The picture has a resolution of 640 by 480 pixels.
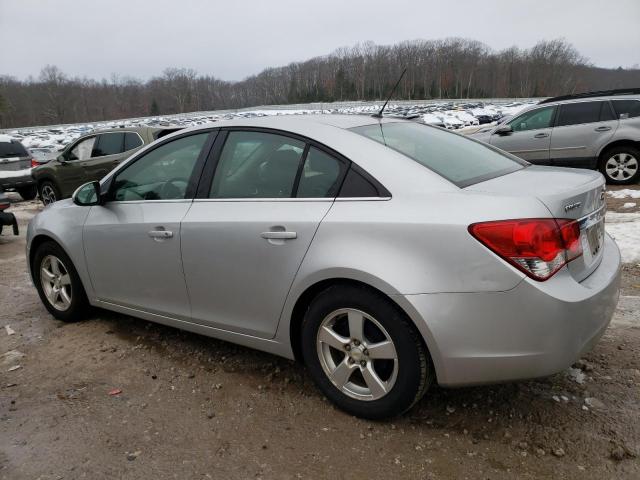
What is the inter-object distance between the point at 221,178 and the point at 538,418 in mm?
2202

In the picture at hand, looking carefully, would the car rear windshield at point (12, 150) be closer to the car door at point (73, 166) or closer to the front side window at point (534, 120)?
the car door at point (73, 166)

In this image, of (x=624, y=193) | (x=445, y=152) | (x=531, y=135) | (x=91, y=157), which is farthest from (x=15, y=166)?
(x=624, y=193)

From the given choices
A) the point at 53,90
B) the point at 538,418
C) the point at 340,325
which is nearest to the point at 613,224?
the point at 538,418

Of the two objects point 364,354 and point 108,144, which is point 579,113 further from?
point 108,144

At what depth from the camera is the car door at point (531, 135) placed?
33.0 ft

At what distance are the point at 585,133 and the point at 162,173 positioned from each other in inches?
342

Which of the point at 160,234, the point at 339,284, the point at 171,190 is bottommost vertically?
the point at 339,284

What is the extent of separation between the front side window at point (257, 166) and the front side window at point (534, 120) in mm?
8692

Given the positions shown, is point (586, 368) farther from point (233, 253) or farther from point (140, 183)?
point (140, 183)

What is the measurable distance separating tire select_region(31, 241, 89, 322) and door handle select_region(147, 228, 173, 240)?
1147 mm

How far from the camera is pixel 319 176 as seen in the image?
8.91ft

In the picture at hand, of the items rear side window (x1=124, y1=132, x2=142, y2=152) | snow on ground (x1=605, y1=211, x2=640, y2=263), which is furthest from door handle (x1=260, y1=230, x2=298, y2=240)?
rear side window (x1=124, y1=132, x2=142, y2=152)

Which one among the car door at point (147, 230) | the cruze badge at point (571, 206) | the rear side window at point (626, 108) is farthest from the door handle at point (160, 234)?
the rear side window at point (626, 108)

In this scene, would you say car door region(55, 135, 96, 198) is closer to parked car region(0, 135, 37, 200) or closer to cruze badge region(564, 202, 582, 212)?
parked car region(0, 135, 37, 200)
